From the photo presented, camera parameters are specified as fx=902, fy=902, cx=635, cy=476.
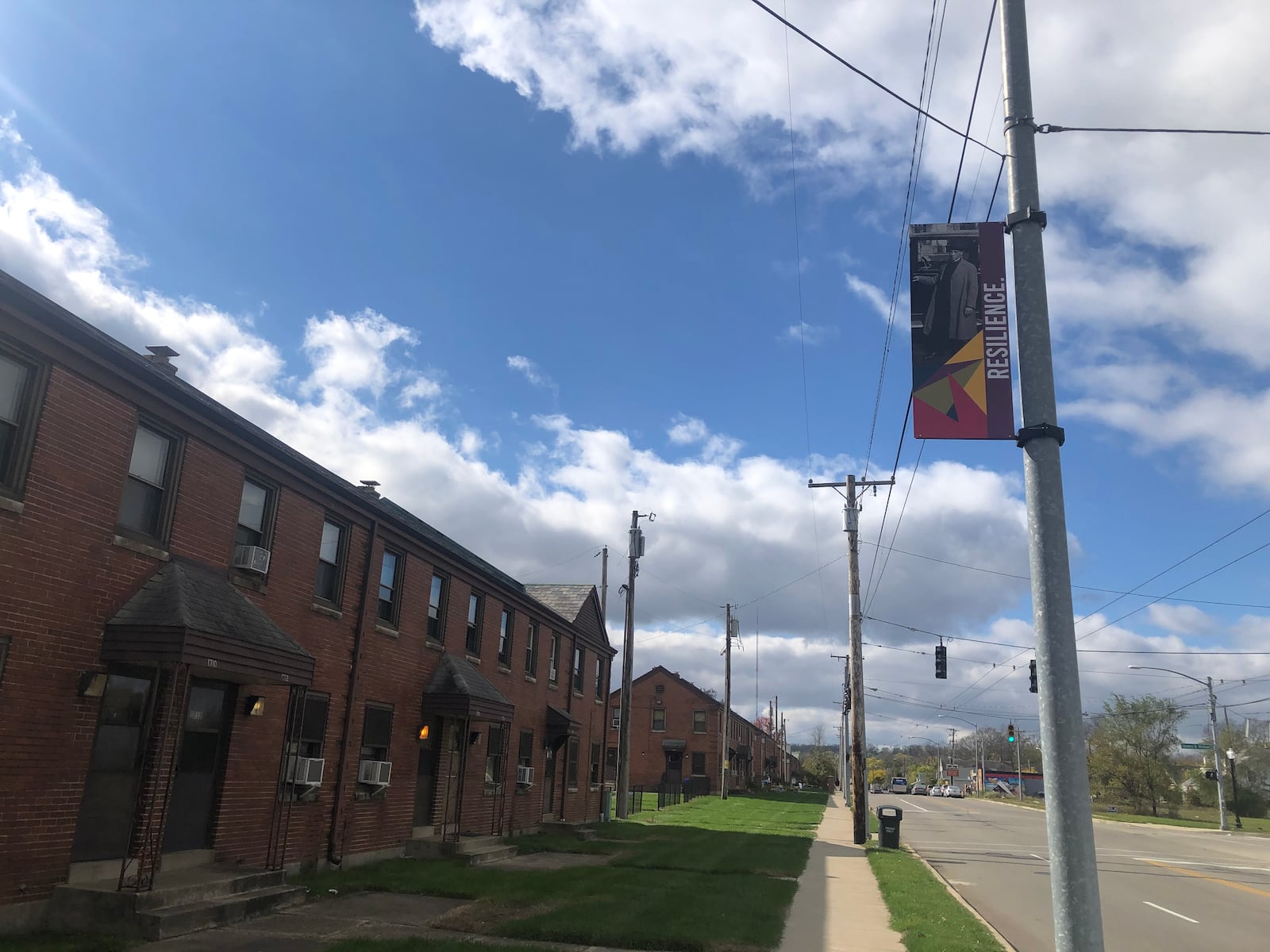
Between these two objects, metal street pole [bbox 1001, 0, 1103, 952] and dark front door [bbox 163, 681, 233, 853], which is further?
dark front door [bbox 163, 681, 233, 853]

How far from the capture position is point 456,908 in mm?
12594

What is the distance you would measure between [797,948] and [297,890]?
682 centimetres

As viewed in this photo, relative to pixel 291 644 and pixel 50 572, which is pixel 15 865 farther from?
pixel 291 644

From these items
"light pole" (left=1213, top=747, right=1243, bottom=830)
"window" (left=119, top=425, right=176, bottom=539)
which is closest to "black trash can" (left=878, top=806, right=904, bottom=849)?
"window" (left=119, top=425, right=176, bottom=539)

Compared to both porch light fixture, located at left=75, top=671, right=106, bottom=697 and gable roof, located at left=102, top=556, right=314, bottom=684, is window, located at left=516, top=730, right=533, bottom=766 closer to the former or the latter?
gable roof, located at left=102, top=556, right=314, bottom=684

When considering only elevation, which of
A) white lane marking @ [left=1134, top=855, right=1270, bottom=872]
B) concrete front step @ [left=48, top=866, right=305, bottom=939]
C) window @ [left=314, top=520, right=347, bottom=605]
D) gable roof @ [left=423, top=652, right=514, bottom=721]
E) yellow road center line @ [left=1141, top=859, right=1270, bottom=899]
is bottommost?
white lane marking @ [left=1134, top=855, right=1270, bottom=872]

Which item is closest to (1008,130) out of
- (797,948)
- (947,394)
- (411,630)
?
(947,394)

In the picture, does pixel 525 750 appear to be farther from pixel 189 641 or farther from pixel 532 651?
pixel 189 641

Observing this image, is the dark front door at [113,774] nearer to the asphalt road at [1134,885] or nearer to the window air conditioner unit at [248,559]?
the window air conditioner unit at [248,559]

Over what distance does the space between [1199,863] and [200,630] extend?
2748cm

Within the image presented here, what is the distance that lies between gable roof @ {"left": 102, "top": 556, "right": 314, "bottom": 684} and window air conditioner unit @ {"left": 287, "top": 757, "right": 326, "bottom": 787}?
2.09m

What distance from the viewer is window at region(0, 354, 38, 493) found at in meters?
9.34

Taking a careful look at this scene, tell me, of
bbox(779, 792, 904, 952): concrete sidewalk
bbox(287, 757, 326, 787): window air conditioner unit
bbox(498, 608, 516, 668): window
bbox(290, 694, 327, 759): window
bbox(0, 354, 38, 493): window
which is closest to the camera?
bbox(0, 354, 38, 493): window

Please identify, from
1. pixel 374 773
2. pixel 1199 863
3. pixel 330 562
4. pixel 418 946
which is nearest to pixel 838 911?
pixel 418 946
